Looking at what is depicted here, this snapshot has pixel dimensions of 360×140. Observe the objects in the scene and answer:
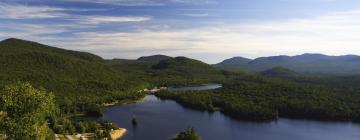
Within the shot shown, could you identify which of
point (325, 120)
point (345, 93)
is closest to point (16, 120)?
point (325, 120)

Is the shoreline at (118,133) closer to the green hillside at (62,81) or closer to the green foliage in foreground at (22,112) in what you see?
the green hillside at (62,81)

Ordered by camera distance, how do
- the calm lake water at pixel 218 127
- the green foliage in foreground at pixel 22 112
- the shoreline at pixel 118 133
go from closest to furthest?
the green foliage in foreground at pixel 22 112
the shoreline at pixel 118 133
the calm lake water at pixel 218 127

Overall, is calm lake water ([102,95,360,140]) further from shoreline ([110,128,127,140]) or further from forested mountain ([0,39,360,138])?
forested mountain ([0,39,360,138])

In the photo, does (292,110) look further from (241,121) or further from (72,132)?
(72,132)

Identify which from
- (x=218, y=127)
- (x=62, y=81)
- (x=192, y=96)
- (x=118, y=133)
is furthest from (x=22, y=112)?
(x=62, y=81)

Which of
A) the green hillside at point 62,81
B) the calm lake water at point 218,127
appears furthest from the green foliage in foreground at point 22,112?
the green hillside at point 62,81

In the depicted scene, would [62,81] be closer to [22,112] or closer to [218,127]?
[218,127]

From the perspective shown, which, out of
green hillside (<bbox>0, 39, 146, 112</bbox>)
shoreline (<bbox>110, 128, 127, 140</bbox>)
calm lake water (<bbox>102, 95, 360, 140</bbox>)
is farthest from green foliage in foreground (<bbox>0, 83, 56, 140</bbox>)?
green hillside (<bbox>0, 39, 146, 112</bbox>)
